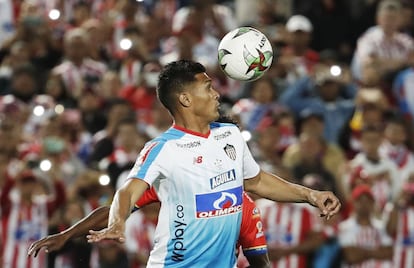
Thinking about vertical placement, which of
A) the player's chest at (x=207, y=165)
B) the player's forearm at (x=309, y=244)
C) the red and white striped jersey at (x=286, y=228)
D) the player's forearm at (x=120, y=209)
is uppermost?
the red and white striped jersey at (x=286, y=228)

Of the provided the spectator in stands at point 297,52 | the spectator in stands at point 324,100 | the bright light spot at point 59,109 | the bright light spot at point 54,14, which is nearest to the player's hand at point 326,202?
the spectator in stands at point 324,100

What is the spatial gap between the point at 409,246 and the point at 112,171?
307 centimetres

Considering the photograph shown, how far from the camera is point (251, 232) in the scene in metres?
7.71

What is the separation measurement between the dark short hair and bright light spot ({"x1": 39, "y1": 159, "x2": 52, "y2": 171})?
492 cm

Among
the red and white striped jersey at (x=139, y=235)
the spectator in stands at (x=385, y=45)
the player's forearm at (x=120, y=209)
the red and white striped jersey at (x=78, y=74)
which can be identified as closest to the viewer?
the player's forearm at (x=120, y=209)

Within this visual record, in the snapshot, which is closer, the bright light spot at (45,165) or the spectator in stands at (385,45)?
→ the bright light spot at (45,165)

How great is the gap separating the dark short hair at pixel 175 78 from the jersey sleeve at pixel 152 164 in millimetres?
321

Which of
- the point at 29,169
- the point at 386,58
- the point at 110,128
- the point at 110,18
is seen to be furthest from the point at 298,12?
the point at 29,169

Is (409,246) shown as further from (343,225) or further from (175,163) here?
(175,163)

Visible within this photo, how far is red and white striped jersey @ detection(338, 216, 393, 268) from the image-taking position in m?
11.2

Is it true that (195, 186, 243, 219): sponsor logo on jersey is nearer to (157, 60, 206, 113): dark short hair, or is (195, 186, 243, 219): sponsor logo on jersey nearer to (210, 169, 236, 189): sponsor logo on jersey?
(210, 169, 236, 189): sponsor logo on jersey

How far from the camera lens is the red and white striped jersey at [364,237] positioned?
11219 millimetres

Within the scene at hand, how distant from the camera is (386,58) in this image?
46.2 feet

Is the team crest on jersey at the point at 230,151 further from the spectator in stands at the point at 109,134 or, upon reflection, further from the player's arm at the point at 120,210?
the spectator in stands at the point at 109,134
